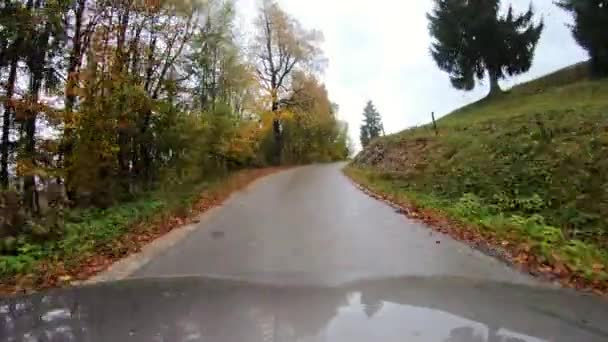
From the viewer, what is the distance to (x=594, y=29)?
28141 mm

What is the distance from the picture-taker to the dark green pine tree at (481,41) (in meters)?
34.2

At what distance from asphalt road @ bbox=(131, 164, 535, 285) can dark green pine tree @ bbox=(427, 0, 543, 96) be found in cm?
2456

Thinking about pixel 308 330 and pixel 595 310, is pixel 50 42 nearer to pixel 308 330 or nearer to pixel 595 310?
pixel 308 330

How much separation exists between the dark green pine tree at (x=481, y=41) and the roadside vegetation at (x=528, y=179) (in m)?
5.02

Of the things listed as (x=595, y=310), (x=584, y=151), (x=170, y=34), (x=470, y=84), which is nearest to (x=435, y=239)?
(x=595, y=310)

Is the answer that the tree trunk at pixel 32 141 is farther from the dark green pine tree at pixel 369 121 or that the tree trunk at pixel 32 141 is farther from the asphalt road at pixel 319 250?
the dark green pine tree at pixel 369 121

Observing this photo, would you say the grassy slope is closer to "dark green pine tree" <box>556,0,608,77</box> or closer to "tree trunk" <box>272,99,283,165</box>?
"dark green pine tree" <box>556,0,608,77</box>

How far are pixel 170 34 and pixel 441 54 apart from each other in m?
22.6

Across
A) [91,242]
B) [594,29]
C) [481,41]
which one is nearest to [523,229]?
[91,242]

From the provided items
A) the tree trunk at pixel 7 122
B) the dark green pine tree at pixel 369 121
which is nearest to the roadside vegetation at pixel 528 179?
the tree trunk at pixel 7 122

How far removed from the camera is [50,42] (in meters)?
14.1

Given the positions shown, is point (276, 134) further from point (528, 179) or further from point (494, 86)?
point (528, 179)

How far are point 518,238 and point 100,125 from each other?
1050 centimetres

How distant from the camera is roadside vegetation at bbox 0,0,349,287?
10078 mm
